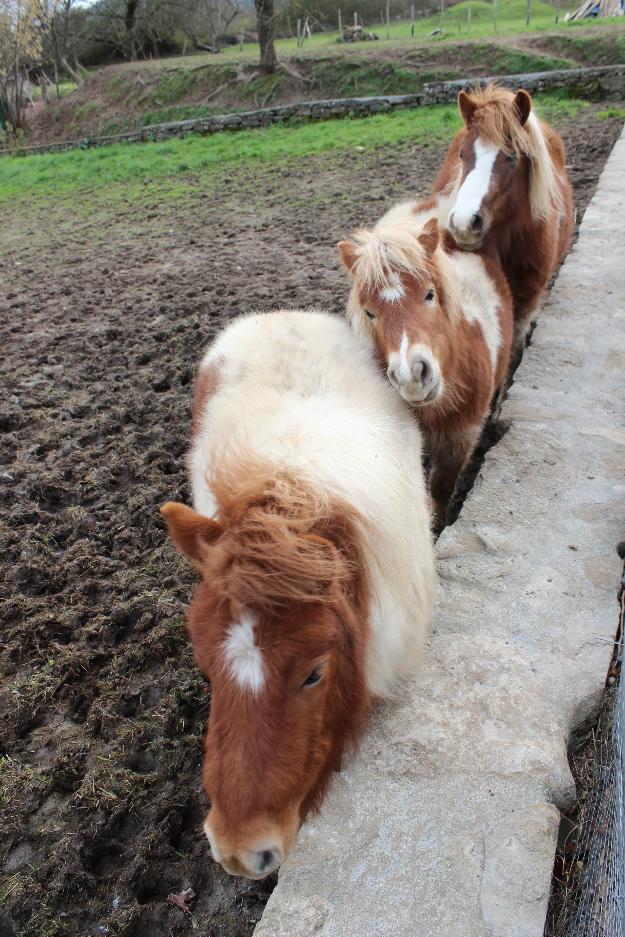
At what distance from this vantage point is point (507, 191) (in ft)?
13.5

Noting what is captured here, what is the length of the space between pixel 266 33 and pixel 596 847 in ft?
76.8

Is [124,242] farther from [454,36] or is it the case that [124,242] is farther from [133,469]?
[454,36]

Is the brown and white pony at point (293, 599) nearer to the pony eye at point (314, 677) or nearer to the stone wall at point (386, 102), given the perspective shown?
the pony eye at point (314, 677)

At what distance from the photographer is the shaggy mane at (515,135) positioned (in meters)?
4.01

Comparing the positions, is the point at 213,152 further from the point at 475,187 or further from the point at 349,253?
the point at 349,253

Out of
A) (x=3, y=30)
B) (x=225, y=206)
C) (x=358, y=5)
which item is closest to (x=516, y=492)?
(x=225, y=206)

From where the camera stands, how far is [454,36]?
21.3 metres

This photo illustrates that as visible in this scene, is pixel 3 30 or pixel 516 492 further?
pixel 3 30

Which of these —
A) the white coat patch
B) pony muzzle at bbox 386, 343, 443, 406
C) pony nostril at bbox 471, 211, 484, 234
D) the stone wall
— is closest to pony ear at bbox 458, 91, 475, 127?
pony nostril at bbox 471, 211, 484, 234

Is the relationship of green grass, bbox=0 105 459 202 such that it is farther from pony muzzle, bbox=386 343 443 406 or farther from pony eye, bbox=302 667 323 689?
pony eye, bbox=302 667 323 689

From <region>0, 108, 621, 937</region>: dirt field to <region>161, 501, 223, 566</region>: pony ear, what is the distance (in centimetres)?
115

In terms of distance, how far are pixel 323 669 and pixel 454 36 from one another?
84.1 ft

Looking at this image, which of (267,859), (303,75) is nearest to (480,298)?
(267,859)

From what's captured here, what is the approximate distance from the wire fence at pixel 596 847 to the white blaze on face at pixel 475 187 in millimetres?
2838
